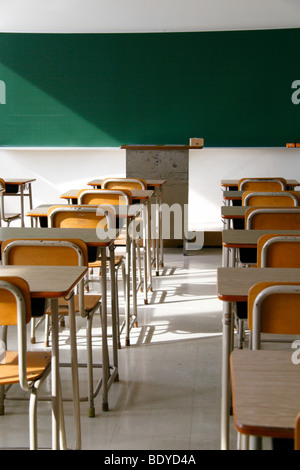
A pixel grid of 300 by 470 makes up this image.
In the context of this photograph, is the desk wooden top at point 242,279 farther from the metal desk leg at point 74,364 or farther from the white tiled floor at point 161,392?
the white tiled floor at point 161,392

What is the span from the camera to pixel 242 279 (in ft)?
8.13

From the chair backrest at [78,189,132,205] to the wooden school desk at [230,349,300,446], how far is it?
2910 mm

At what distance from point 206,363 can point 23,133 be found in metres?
5.48

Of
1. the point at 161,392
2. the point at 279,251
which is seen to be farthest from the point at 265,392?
the point at 161,392

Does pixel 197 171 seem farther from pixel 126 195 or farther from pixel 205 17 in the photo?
pixel 126 195

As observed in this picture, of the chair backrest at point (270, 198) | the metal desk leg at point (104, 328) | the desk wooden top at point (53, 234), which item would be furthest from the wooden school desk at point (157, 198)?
the metal desk leg at point (104, 328)

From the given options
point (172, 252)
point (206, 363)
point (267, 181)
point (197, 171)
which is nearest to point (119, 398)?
point (206, 363)

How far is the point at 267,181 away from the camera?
18.4ft

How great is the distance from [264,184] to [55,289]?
147 inches

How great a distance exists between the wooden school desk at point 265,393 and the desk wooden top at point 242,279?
1.82 ft

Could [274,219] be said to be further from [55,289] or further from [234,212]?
[55,289]

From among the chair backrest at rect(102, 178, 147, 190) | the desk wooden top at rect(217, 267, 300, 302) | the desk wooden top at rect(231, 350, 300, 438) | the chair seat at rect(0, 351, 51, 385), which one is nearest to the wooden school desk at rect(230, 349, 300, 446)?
the desk wooden top at rect(231, 350, 300, 438)

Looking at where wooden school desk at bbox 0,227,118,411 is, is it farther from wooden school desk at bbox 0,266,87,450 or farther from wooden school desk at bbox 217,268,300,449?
wooden school desk at bbox 217,268,300,449
